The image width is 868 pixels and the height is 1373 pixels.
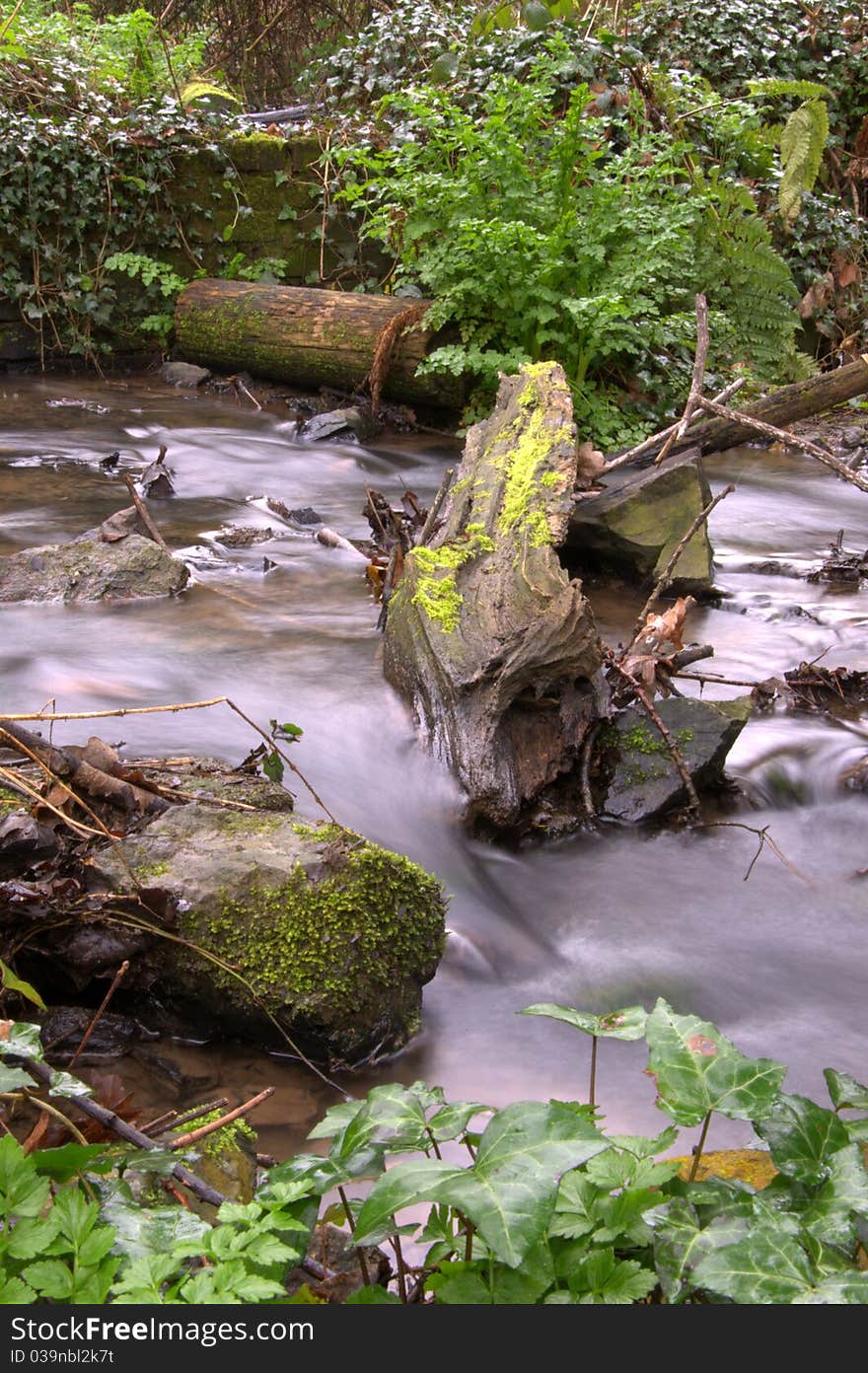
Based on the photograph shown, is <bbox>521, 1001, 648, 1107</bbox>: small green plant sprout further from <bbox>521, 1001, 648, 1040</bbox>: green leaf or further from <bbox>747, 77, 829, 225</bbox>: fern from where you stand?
<bbox>747, 77, 829, 225</bbox>: fern

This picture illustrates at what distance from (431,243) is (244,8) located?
11.3 metres

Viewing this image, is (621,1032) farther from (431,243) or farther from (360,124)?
(360,124)

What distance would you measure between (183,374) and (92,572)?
5.66 m

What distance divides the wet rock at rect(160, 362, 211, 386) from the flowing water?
349cm

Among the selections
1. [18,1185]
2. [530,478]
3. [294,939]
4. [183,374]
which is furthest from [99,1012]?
[183,374]

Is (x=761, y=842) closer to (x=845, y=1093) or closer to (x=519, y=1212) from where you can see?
(x=845, y=1093)

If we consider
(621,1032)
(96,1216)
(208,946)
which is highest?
(621,1032)

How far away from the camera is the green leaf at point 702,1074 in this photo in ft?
5.49

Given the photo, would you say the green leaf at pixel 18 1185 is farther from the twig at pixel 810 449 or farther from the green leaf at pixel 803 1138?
the twig at pixel 810 449

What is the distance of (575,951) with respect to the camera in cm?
353

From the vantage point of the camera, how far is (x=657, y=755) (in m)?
4.20

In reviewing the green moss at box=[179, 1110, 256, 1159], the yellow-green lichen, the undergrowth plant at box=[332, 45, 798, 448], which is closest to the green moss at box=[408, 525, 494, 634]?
the yellow-green lichen

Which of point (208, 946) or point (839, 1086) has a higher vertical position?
point (839, 1086)

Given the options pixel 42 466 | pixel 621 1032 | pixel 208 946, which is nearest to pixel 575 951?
pixel 208 946
